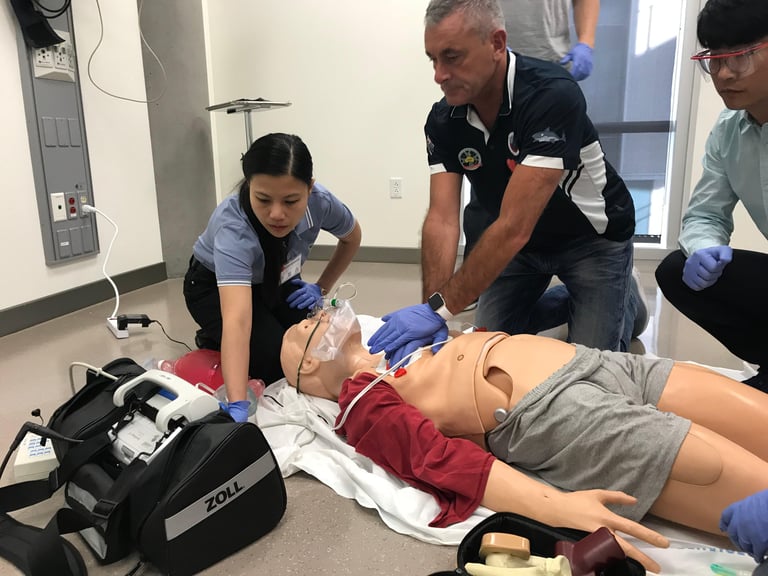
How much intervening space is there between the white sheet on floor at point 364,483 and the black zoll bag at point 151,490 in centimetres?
19

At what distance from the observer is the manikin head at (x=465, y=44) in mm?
→ 1421

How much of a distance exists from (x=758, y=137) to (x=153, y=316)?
8.12ft

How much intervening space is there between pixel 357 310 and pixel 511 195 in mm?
1387

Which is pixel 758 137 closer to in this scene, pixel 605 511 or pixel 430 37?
pixel 430 37

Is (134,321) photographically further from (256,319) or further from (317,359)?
(317,359)

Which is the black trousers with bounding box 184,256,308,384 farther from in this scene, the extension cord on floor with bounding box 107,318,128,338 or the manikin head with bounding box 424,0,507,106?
the manikin head with bounding box 424,0,507,106

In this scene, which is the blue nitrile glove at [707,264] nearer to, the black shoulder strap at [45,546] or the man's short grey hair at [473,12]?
the man's short grey hair at [473,12]

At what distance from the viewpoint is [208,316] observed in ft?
6.70

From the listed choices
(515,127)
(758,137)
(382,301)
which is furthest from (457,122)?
(382,301)

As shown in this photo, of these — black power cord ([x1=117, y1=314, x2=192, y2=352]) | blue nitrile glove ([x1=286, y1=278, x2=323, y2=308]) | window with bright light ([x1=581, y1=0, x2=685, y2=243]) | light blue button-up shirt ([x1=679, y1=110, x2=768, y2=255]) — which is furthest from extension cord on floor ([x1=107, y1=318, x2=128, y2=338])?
window with bright light ([x1=581, y1=0, x2=685, y2=243])

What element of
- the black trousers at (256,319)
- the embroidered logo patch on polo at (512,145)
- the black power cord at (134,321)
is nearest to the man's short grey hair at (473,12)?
the embroidered logo patch on polo at (512,145)

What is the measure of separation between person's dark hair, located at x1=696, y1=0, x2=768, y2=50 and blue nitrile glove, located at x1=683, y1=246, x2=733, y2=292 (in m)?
0.53

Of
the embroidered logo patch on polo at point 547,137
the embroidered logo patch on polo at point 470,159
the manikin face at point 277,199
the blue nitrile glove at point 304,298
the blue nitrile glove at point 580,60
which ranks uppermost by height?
the blue nitrile glove at point 580,60

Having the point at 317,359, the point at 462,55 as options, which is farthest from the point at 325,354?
the point at 462,55
